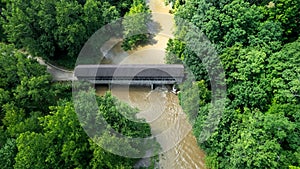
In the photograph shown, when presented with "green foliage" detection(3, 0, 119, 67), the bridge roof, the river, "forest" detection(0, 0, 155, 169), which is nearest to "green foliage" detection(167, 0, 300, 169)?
the bridge roof

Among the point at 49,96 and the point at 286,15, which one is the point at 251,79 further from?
the point at 49,96

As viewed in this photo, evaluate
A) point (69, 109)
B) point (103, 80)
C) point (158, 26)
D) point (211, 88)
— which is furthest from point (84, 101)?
point (158, 26)

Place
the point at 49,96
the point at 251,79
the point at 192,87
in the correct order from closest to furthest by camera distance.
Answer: the point at 251,79 → the point at 49,96 → the point at 192,87

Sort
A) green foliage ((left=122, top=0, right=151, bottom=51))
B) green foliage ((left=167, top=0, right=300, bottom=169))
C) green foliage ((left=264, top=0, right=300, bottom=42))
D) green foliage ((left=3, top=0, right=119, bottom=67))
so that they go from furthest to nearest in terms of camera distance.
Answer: green foliage ((left=122, top=0, right=151, bottom=51)) → green foliage ((left=3, top=0, right=119, bottom=67)) → green foliage ((left=264, top=0, right=300, bottom=42)) → green foliage ((left=167, top=0, right=300, bottom=169))

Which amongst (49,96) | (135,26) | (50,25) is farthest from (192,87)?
(50,25)

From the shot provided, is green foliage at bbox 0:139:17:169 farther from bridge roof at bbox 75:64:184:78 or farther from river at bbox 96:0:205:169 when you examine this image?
river at bbox 96:0:205:169

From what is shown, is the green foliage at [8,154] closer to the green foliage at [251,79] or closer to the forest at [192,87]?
the forest at [192,87]

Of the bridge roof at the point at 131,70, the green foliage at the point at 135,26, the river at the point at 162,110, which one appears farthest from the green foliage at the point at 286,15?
the green foliage at the point at 135,26
